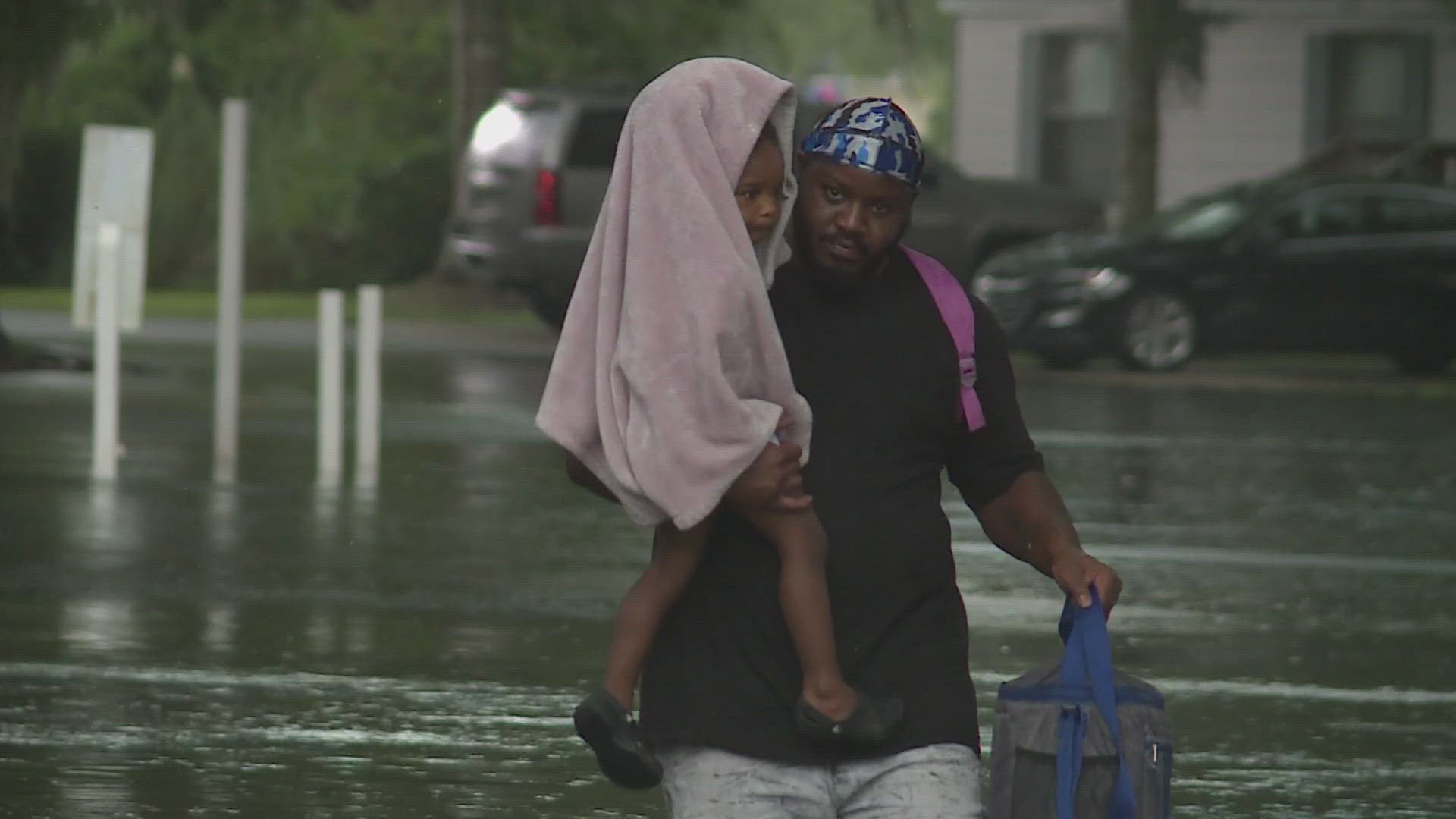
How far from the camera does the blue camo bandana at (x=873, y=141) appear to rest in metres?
3.99

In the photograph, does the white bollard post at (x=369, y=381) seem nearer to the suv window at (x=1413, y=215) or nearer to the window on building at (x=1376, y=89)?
the suv window at (x=1413, y=215)

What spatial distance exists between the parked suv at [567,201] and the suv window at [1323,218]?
329 cm

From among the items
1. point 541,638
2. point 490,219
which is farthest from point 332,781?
point 490,219

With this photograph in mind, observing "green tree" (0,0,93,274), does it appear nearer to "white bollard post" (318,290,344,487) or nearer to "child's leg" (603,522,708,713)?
"white bollard post" (318,290,344,487)

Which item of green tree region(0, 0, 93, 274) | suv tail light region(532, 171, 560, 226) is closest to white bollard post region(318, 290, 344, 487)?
green tree region(0, 0, 93, 274)

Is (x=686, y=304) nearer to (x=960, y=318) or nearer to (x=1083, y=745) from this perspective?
(x=960, y=318)

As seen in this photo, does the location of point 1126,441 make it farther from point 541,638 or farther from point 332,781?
point 332,781

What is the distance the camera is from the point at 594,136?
2538cm

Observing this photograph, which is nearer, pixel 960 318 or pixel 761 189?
pixel 761 189

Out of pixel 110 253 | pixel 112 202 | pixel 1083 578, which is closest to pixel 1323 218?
pixel 112 202

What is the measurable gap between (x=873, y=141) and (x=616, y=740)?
915 mm

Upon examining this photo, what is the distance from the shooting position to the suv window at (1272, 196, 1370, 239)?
2239 cm

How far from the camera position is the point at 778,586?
4.01 m

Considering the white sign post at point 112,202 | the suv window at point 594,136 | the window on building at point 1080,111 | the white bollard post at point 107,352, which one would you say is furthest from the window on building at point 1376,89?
the white bollard post at point 107,352
